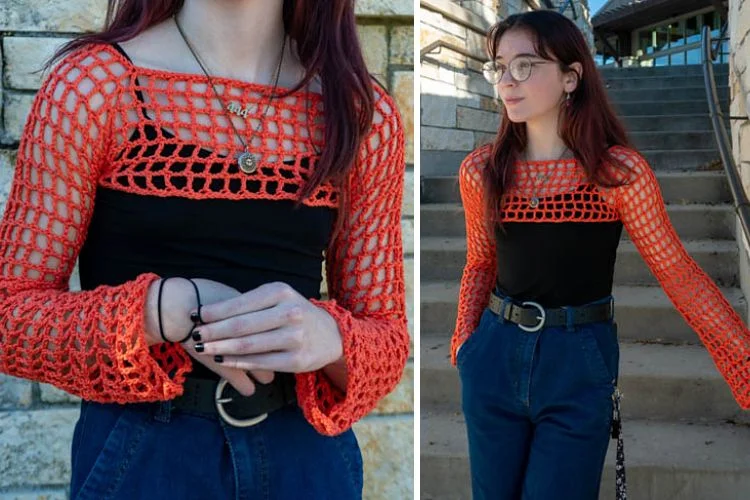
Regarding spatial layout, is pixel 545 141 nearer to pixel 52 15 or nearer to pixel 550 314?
pixel 550 314

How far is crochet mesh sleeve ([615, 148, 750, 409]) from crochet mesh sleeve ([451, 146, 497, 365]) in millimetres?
451

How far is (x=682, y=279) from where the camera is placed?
6.70 feet

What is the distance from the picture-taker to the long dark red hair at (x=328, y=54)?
1.18 m

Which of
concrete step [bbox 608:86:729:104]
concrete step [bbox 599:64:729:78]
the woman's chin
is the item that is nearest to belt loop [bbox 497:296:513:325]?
the woman's chin

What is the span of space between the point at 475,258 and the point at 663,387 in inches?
63.9

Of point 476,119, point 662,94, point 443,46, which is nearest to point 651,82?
point 662,94

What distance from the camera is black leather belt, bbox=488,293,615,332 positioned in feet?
6.76

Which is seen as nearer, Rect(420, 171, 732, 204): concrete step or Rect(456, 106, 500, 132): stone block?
Rect(420, 171, 732, 204): concrete step

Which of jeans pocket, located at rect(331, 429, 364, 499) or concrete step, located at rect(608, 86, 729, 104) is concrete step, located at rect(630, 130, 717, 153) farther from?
jeans pocket, located at rect(331, 429, 364, 499)

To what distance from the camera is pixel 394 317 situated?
129cm

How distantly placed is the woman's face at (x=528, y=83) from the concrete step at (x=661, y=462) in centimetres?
164

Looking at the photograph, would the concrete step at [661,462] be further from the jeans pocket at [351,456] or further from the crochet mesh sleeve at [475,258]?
the jeans pocket at [351,456]

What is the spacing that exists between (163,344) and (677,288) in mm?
1483

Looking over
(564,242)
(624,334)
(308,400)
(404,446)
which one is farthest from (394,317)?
(624,334)
